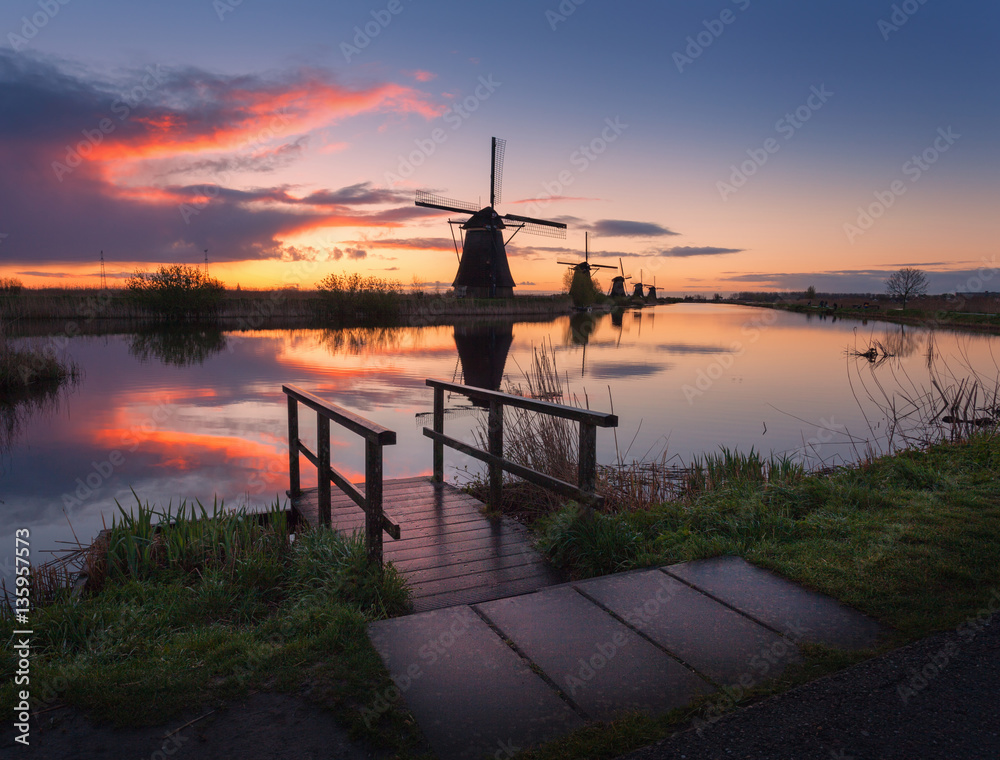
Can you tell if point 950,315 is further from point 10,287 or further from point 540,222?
point 10,287

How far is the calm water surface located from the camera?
31.1 ft

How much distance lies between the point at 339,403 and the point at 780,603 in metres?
14.2

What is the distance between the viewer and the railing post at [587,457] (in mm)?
4883

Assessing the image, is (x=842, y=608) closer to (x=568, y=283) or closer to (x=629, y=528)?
(x=629, y=528)

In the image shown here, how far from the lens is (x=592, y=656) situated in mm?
3111

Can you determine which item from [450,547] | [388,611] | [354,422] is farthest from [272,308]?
[388,611]

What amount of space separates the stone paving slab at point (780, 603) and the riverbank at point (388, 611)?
13 centimetres

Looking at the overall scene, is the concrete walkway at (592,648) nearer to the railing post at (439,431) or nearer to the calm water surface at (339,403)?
the railing post at (439,431)

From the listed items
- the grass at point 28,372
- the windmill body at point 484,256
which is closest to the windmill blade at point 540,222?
the windmill body at point 484,256

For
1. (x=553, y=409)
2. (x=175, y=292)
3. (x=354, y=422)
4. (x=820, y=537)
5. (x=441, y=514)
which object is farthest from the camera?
(x=175, y=292)

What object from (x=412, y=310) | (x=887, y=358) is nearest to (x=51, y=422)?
(x=887, y=358)

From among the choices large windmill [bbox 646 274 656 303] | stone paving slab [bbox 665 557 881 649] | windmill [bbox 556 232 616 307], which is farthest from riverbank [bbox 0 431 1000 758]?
large windmill [bbox 646 274 656 303]

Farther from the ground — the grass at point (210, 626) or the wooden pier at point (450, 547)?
the grass at point (210, 626)

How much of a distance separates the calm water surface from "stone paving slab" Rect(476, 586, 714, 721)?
4691 mm
